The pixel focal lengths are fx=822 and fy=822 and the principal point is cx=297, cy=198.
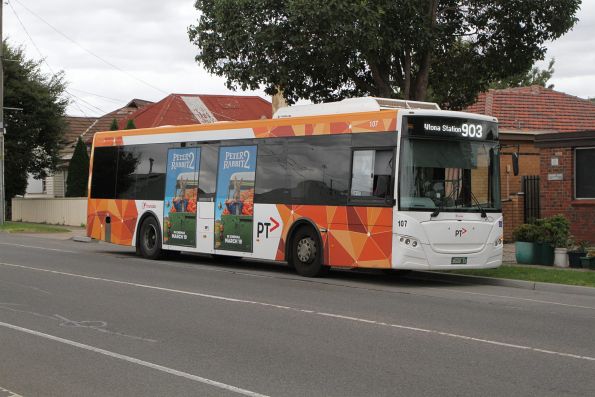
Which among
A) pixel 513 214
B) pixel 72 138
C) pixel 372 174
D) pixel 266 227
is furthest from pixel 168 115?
pixel 372 174

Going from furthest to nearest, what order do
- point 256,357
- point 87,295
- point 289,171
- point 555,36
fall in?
point 555,36, point 289,171, point 87,295, point 256,357

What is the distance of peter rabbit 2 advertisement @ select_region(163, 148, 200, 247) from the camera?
18.7m

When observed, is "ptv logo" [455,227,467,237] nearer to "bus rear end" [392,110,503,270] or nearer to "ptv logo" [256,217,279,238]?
"bus rear end" [392,110,503,270]

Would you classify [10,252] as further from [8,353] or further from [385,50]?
[8,353]

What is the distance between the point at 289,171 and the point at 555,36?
322 inches

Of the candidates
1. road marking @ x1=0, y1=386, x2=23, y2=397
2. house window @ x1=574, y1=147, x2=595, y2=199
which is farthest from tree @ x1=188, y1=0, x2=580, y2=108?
road marking @ x1=0, y1=386, x2=23, y2=397

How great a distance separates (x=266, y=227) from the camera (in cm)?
1672

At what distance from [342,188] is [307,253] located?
157 cm

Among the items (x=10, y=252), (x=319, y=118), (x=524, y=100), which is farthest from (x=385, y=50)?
(x=524, y=100)

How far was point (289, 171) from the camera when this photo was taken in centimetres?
1628

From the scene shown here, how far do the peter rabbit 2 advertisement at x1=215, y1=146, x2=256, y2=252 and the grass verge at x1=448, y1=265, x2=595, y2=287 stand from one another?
14.6 feet

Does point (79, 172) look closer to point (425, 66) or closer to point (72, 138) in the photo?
point (72, 138)

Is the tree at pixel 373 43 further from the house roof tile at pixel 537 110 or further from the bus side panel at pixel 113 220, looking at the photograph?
the house roof tile at pixel 537 110

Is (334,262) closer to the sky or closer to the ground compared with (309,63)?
closer to the ground
